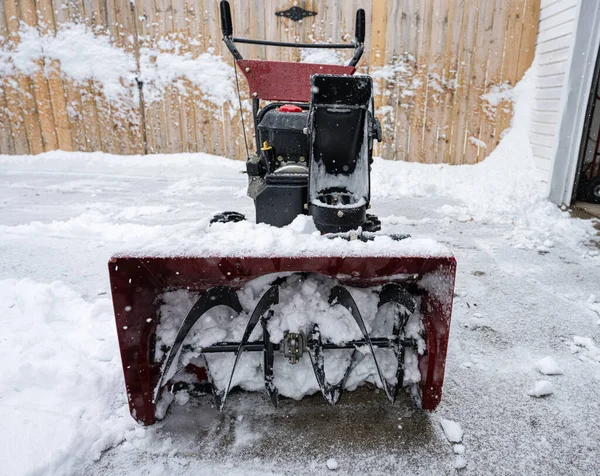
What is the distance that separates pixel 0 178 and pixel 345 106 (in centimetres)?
631

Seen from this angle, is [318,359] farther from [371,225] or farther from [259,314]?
[371,225]

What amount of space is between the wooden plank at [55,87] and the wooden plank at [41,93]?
6 cm

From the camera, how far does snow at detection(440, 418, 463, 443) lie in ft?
5.79

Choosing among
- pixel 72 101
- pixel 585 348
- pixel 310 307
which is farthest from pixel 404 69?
pixel 310 307

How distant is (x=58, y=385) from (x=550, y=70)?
6.59 meters

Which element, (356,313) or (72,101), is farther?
(72,101)

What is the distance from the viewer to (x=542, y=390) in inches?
80.4

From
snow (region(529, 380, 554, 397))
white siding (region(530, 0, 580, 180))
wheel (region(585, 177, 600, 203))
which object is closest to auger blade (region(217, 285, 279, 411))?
snow (region(529, 380, 554, 397))

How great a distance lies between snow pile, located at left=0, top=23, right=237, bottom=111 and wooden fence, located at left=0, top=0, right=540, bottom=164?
2 centimetres

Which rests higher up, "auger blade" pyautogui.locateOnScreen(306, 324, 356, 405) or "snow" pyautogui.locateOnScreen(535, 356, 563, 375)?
"auger blade" pyautogui.locateOnScreen(306, 324, 356, 405)

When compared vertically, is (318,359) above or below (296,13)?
below

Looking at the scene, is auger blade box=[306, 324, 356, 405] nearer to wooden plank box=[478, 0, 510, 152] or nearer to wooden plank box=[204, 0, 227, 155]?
wooden plank box=[204, 0, 227, 155]

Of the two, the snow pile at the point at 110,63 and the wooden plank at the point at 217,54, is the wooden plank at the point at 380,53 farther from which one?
the snow pile at the point at 110,63

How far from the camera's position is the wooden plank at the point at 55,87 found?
21.6ft
